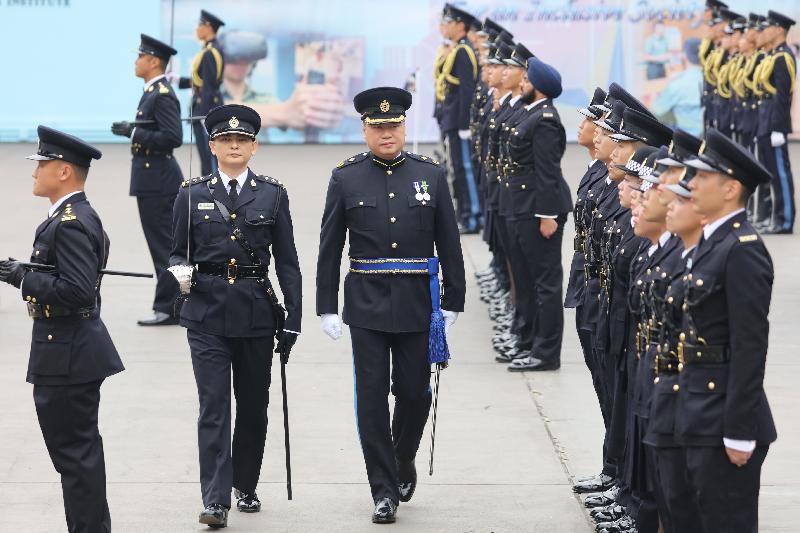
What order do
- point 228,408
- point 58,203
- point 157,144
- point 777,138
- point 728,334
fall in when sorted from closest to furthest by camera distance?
point 728,334, point 58,203, point 228,408, point 157,144, point 777,138

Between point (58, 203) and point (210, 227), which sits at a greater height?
point (58, 203)

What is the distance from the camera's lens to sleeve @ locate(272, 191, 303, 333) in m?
7.21

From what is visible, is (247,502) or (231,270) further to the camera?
(247,502)

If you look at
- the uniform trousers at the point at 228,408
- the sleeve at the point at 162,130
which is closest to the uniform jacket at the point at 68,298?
the uniform trousers at the point at 228,408

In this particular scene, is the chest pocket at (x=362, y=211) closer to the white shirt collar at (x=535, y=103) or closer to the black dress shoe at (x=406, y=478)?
the black dress shoe at (x=406, y=478)

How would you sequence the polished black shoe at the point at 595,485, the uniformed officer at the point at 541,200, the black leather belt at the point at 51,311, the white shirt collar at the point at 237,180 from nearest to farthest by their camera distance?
the black leather belt at the point at 51,311
the white shirt collar at the point at 237,180
the polished black shoe at the point at 595,485
the uniformed officer at the point at 541,200

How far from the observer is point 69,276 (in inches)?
→ 247

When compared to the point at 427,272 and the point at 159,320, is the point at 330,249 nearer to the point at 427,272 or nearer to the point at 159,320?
the point at 427,272

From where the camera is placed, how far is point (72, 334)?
6.37 meters

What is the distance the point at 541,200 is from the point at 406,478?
314 cm

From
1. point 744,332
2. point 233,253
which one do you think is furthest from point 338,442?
point 744,332

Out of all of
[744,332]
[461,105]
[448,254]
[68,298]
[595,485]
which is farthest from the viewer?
[461,105]

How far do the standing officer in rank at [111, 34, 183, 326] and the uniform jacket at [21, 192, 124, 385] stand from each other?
5181 millimetres

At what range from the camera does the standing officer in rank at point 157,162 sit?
38.2 ft
